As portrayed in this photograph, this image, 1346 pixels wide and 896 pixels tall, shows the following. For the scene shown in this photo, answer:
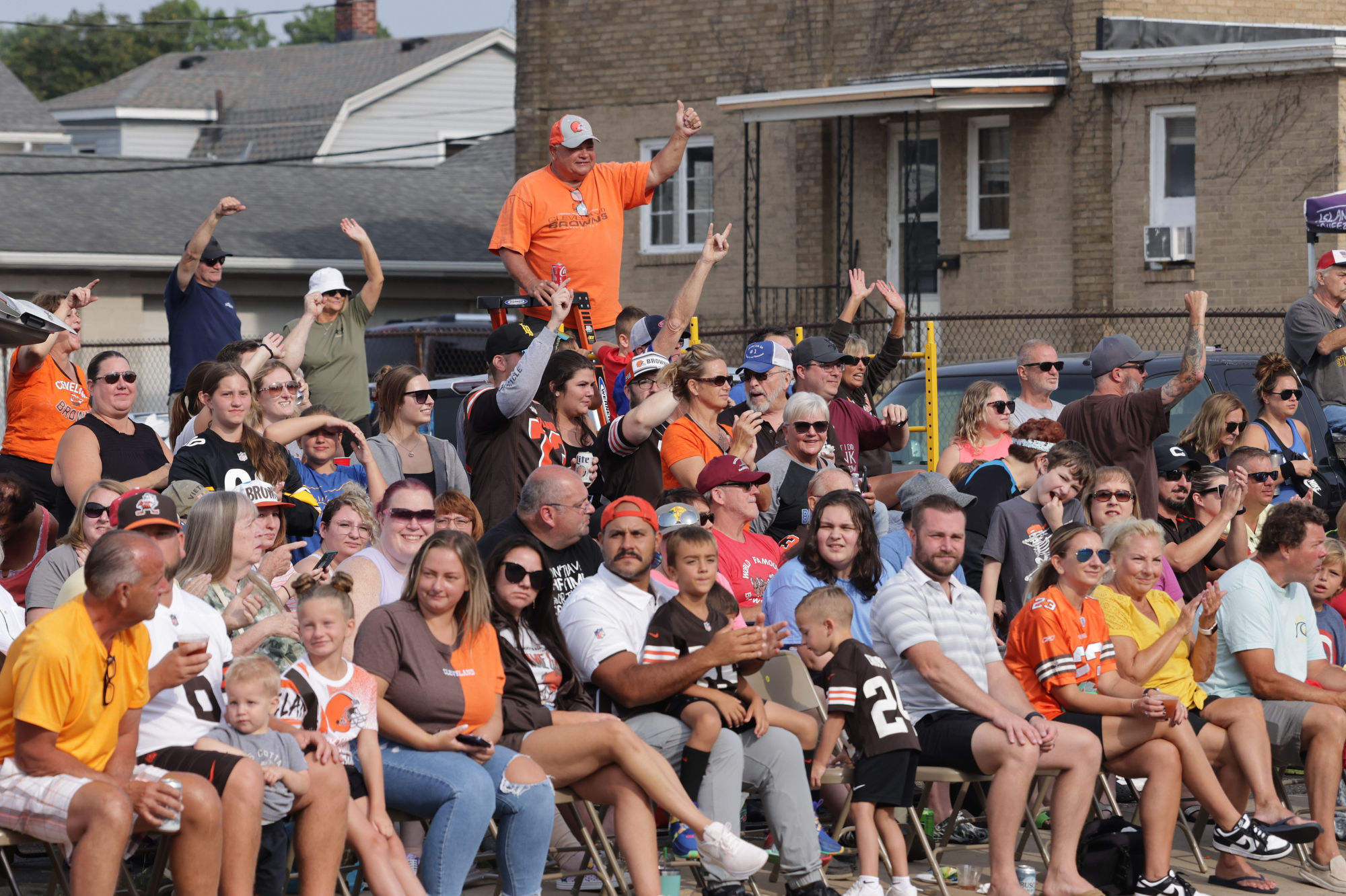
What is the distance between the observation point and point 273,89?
43969mm

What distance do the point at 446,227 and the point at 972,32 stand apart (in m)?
11.2

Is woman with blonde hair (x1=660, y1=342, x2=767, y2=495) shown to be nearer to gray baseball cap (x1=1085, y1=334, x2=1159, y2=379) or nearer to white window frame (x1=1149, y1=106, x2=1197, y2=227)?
gray baseball cap (x1=1085, y1=334, x2=1159, y2=379)

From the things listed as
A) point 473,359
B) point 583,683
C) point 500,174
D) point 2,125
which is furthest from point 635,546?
point 2,125

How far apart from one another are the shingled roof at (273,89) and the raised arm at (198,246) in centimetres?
2848

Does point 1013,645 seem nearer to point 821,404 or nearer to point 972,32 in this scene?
point 821,404

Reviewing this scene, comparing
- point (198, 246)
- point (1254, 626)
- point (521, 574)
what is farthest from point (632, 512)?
point (198, 246)

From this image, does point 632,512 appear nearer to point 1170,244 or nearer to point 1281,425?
point 1281,425

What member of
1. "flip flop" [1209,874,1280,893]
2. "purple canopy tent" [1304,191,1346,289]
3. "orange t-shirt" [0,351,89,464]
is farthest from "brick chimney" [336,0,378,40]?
"flip flop" [1209,874,1280,893]

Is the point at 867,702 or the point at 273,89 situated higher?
the point at 273,89

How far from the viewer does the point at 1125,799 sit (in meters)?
9.11

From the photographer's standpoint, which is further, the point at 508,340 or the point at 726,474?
the point at 508,340

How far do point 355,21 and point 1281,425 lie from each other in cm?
4380

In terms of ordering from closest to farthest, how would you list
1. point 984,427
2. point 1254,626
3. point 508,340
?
point 1254,626 < point 508,340 < point 984,427

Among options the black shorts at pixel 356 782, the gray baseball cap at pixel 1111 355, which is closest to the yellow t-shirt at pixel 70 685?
the black shorts at pixel 356 782
